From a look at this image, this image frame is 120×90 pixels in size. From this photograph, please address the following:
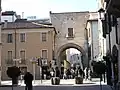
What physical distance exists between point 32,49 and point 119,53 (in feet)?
135

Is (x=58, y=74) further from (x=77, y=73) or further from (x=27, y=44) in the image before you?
(x=27, y=44)

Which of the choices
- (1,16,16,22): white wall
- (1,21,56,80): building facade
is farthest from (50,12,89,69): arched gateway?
(1,16,16,22): white wall

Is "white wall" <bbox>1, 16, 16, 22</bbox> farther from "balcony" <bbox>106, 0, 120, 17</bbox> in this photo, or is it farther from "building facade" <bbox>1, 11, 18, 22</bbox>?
"balcony" <bbox>106, 0, 120, 17</bbox>

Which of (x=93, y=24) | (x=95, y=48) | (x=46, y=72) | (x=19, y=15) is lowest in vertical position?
(x=46, y=72)

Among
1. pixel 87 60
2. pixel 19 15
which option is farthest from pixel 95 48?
pixel 19 15

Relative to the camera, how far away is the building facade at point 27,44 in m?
64.5

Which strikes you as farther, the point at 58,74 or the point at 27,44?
the point at 27,44

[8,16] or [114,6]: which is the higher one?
[8,16]

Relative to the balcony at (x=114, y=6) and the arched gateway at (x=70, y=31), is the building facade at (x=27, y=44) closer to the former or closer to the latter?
the arched gateway at (x=70, y=31)

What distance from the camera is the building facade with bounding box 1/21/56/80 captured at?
212 feet

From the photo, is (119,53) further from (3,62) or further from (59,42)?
(59,42)

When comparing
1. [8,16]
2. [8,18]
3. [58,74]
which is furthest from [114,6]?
[8,16]

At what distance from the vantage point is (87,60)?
71.8m

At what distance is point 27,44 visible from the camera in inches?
2566
